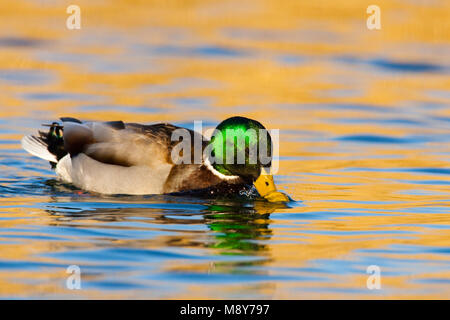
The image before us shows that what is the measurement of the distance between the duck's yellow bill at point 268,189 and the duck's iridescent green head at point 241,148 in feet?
0.21

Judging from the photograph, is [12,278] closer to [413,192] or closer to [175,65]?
[413,192]

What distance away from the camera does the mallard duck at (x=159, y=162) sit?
409 inches

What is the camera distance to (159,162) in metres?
10.5

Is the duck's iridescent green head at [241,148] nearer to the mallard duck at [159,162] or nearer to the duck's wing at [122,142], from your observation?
the mallard duck at [159,162]

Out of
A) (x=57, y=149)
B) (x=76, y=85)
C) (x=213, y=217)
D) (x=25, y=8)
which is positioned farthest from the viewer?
(x=25, y=8)

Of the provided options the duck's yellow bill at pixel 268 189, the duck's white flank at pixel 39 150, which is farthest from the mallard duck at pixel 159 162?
the duck's white flank at pixel 39 150

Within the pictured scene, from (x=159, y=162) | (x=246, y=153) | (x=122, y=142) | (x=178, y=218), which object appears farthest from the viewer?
(x=122, y=142)

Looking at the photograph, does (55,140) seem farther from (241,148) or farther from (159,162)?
(241,148)

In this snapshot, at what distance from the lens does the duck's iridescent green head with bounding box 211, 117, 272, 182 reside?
10.2m

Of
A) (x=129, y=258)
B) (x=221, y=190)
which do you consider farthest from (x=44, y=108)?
(x=129, y=258)

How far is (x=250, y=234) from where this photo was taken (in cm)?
897

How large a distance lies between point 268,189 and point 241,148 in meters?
0.48

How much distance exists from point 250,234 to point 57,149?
3343 mm

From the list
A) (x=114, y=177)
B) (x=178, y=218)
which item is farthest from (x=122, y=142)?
(x=178, y=218)
